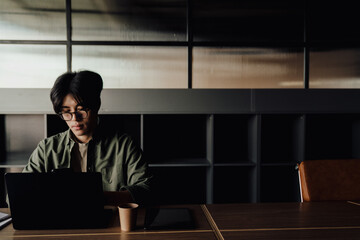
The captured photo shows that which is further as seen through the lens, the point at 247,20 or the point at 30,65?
the point at 247,20

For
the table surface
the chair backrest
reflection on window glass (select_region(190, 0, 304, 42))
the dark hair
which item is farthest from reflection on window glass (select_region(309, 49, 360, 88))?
the dark hair

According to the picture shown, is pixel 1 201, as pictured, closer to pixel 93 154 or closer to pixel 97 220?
pixel 93 154

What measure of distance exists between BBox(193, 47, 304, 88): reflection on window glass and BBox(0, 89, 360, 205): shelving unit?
438mm

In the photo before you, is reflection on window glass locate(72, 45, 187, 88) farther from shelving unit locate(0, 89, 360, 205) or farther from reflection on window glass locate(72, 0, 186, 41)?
shelving unit locate(0, 89, 360, 205)

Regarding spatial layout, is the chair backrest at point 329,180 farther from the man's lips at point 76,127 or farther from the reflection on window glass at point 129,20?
the reflection on window glass at point 129,20

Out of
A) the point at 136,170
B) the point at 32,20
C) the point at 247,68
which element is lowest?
the point at 136,170

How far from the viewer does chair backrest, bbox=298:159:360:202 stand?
5.19 ft

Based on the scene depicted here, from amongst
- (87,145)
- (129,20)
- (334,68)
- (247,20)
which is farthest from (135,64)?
(334,68)

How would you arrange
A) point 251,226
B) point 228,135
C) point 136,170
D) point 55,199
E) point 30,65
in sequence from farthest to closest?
point 228,135
point 30,65
point 136,170
point 251,226
point 55,199

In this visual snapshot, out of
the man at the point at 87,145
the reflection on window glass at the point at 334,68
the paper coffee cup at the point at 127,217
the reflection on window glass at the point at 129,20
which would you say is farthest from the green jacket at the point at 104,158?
the reflection on window glass at the point at 334,68

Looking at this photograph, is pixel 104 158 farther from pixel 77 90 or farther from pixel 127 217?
pixel 127 217

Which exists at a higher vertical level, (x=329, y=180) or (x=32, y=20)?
(x=32, y=20)

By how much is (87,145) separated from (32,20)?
2.20m

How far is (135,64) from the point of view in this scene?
10.4 ft
